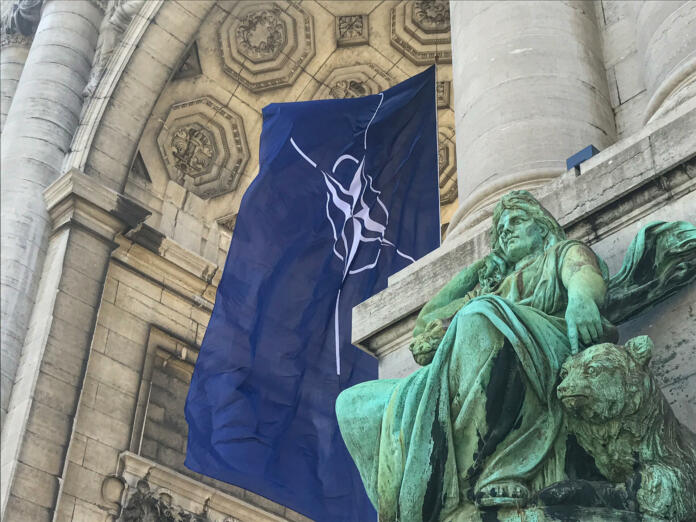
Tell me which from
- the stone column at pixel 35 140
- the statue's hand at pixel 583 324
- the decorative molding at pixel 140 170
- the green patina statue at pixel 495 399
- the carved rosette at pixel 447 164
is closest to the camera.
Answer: the green patina statue at pixel 495 399

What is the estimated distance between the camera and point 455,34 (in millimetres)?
8141

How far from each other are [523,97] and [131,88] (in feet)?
35.2

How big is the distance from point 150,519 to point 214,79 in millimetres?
7733

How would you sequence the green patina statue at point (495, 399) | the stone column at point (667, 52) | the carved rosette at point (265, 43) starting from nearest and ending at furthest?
the green patina statue at point (495, 399), the stone column at point (667, 52), the carved rosette at point (265, 43)

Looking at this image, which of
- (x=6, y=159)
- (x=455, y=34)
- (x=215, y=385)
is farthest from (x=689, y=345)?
(x=6, y=159)

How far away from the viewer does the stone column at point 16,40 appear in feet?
58.3

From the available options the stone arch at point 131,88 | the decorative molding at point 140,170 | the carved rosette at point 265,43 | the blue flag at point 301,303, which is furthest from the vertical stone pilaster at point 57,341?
the carved rosette at point 265,43

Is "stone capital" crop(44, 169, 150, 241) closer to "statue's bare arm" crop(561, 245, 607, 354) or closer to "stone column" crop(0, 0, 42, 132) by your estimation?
"stone column" crop(0, 0, 42, 132)

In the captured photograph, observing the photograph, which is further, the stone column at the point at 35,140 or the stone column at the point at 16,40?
the stone column at the point at 16,40

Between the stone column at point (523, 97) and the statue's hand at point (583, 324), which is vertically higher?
the stone column at point (523, 97)

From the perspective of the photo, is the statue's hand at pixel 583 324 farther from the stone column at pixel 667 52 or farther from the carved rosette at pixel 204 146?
the carved rosette at pixel 204 146

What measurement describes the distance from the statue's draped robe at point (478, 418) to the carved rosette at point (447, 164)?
1523 centimetres

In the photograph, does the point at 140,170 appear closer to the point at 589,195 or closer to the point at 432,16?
the point at 432,16

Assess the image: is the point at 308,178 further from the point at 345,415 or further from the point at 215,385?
the point at 345,415
